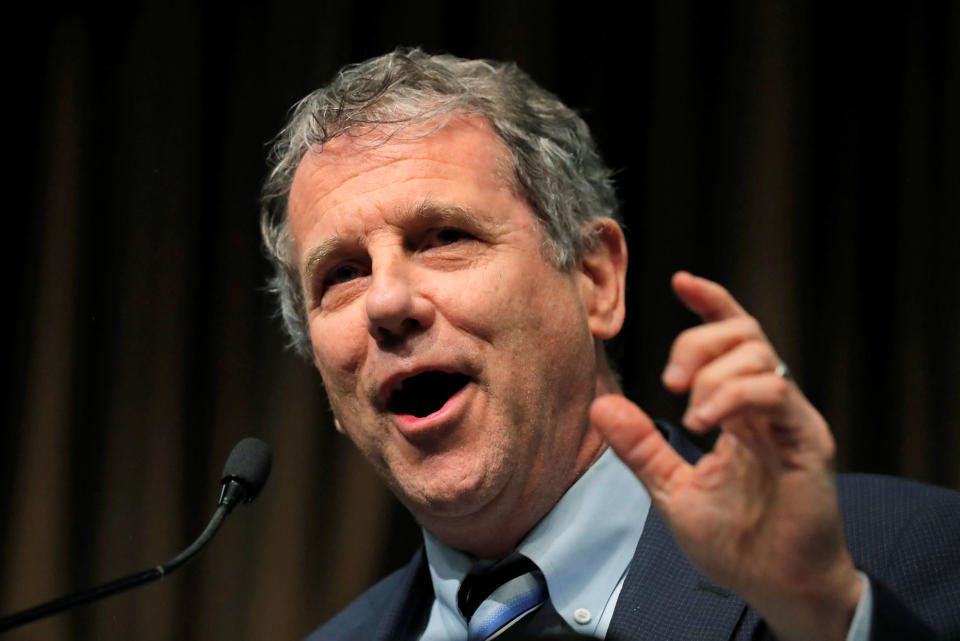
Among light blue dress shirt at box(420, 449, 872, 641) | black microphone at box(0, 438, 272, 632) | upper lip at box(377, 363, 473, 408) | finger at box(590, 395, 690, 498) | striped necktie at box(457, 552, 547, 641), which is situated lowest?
striped necktie at box(457, 552, 547, 641)

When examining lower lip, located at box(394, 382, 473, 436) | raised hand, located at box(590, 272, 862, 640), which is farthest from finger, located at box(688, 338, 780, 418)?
lower lip, located at box(394, 382, 473, 436)

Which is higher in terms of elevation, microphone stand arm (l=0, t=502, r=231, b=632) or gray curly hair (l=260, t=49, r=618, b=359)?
gray curly hair (l=260, t=49, r=618, b=359)

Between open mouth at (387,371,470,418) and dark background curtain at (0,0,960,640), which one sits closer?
open mouth at (387,371,470,418)

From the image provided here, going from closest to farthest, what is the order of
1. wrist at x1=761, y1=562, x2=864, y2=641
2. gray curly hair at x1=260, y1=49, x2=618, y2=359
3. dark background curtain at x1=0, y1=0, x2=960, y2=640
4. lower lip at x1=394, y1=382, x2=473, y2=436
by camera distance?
1. wrist at x1=761, y1=562, x2=864, y2=641
2. lower lip at x1=394, y1=382, x2=473, y2=436
3. gray curly hair at x1=260, y1=49, x2=618, y2=359
4. dark background curtain at x1=0, y1=0, x2=960, y2=640

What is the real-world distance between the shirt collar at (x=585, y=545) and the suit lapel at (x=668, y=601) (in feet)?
0.30

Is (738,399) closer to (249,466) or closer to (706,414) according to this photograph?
(706,414)

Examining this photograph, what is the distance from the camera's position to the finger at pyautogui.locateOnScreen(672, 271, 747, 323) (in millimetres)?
1018

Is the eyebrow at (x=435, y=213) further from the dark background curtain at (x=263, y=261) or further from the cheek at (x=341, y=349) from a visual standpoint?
the dark background curtain at (x=263, y=261)

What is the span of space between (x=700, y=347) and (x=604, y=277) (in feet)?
2.92

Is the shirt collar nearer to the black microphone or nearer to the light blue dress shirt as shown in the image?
the light blue dress shirt

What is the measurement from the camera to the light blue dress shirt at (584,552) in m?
1.59

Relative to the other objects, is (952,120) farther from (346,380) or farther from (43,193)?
(43,193)

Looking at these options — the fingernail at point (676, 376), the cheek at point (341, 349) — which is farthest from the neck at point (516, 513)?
the fingernail at point (676, 376)

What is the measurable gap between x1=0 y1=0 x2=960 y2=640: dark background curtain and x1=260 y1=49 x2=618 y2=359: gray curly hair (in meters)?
0.44
